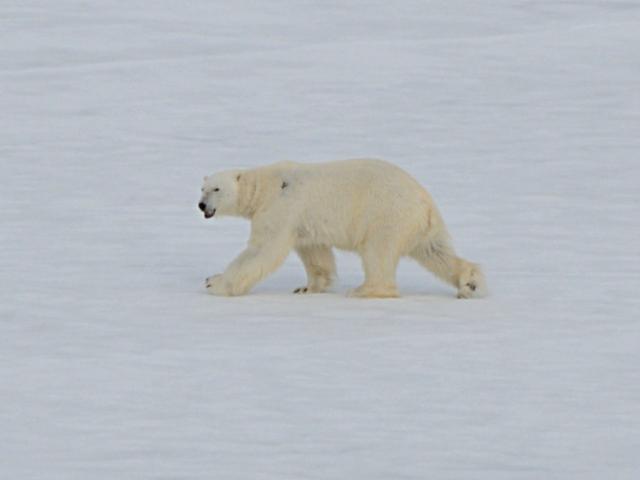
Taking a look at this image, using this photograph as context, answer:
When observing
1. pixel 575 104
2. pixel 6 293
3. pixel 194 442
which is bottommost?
pixel 194 442

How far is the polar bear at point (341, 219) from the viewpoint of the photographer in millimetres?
7094

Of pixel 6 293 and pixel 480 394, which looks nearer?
pixel 480 394

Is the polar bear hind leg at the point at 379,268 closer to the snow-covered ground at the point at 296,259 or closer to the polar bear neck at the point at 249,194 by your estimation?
the snow-covered ground at the point at 296,259

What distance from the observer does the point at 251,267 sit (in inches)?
282

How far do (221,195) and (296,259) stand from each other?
1344mm

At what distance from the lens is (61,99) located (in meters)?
12.2

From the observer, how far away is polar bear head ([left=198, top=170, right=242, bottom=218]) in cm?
730

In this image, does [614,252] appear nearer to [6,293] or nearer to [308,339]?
[308,339]

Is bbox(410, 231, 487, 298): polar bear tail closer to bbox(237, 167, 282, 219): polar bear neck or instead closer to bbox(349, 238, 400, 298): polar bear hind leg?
bbox(349, 238, 400, 298): polar bear hind leg

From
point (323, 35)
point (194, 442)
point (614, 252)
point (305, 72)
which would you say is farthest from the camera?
point (323, 35)

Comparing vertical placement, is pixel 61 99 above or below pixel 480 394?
above

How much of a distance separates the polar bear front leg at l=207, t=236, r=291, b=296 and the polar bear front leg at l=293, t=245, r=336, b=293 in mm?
277

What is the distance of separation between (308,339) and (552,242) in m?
2.52

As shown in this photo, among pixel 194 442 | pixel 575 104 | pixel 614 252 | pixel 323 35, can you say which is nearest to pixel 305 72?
pixel 323 35
